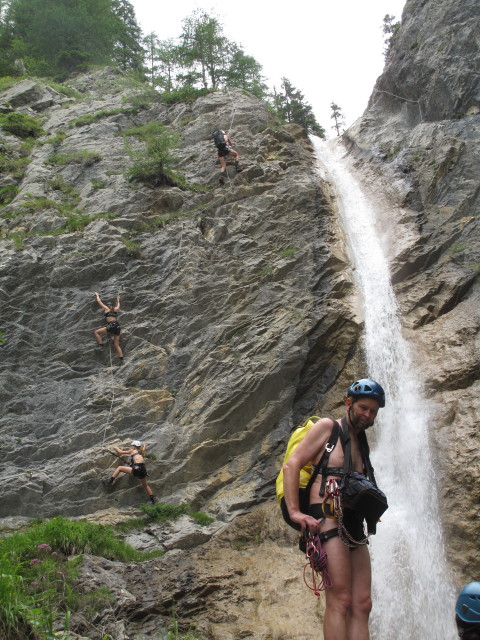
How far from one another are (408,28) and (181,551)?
23748 millimetres

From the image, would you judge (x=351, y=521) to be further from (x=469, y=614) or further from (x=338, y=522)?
(x=469, y=614)

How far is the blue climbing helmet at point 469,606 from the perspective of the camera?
278 centimetres

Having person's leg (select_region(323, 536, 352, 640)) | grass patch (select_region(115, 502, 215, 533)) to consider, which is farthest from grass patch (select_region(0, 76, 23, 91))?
person's leg (select_region(323, 536, 352, 640))

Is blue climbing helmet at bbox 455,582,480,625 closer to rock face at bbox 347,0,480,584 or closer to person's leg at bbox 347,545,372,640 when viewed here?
person's leg at bbox 347,545,372,640

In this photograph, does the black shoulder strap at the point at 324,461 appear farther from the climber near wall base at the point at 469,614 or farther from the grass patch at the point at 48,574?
the grass patch at the point at 48,574

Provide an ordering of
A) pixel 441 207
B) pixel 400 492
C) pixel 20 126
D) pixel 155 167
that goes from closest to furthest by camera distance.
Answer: pixel 400 492 < pixel 441 207 < pixel 155 167 < pixel 20 126

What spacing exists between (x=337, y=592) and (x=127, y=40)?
151 ft

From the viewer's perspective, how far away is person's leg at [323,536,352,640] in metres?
3.49

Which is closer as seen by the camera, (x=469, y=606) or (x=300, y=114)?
(x=469, y=606)

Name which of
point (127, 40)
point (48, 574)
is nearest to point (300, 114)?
point (127, 40)

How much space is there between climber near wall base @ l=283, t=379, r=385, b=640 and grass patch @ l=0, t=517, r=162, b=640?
2.36 m

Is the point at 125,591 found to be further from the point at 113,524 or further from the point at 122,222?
the point at 122,222

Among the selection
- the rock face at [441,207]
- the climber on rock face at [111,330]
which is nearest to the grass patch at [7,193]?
the climber on rock face at [111,330]

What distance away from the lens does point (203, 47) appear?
28578mm
